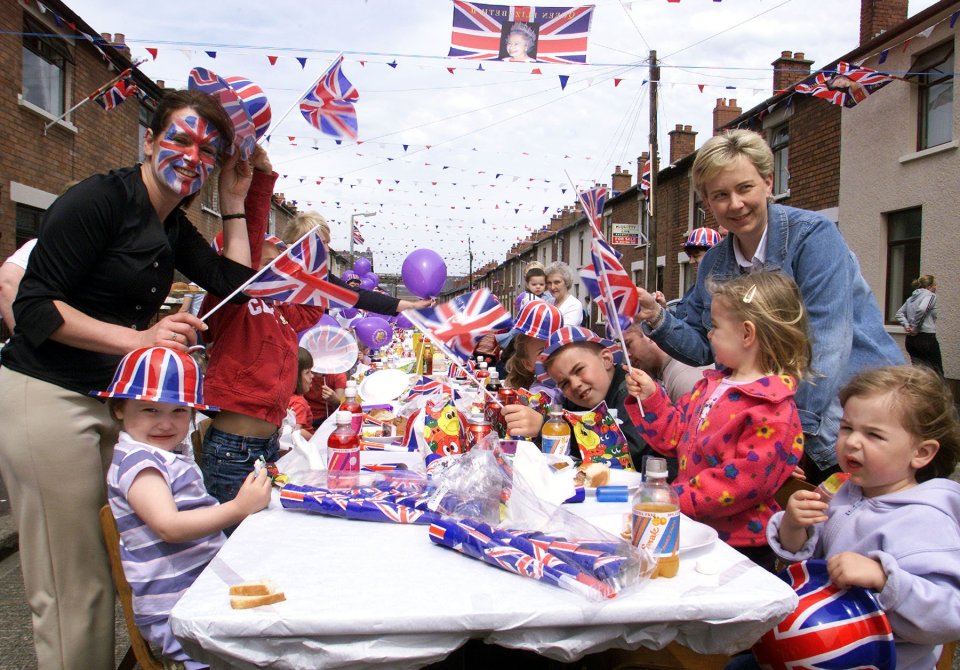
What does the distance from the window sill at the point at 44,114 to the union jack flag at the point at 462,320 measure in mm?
9612

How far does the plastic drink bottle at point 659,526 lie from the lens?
146cm

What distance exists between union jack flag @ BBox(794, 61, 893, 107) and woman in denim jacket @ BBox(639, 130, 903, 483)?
828 cm

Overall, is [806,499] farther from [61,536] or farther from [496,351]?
[496,351]

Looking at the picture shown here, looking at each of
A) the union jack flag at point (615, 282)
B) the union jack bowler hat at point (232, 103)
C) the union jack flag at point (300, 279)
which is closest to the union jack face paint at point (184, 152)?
the union jack bowler hat at point (232, 103)

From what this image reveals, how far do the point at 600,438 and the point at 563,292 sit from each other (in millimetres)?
3376

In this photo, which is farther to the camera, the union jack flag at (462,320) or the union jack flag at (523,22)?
the union jack flag at (523,22)

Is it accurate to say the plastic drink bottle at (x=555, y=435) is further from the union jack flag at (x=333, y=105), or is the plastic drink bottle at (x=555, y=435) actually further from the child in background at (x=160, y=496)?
the union jack flag at (x=333, y=105)

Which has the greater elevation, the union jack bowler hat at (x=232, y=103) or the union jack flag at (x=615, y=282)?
the union jack bowler hat at (x=232, y=103)

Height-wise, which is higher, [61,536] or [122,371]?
[122,371]

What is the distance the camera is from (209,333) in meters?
2.56

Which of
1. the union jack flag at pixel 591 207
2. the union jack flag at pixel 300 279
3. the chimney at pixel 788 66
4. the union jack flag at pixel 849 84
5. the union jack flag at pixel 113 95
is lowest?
the union jack flag at pixel 300 279

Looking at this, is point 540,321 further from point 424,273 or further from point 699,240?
point 699,240

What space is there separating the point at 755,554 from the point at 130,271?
6.95 feet

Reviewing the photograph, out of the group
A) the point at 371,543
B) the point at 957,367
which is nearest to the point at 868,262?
the point at 957,367
